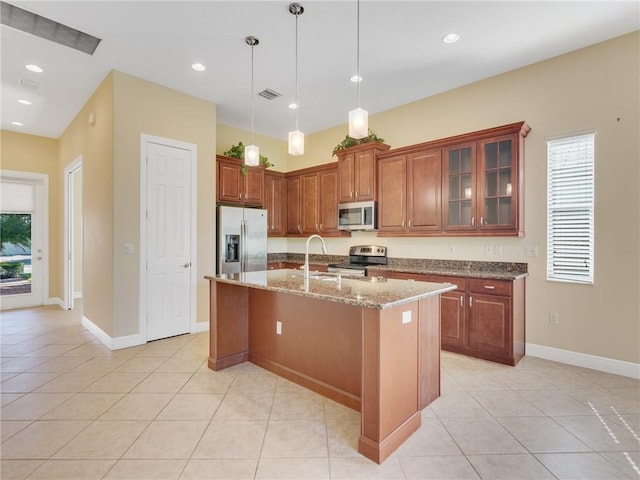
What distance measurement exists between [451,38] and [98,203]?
4496mm

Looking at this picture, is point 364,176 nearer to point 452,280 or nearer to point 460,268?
point 460,268

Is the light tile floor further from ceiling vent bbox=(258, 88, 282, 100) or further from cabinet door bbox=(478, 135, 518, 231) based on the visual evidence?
ceiling vent bbox=(258, 88, 282, 100)

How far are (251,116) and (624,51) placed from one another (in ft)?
15.0

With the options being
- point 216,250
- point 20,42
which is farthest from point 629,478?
point 20,42

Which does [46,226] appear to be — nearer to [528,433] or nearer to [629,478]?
[528,433]

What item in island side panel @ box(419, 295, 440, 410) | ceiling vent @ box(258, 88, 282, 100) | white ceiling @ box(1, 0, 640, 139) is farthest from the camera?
ceiling vent @ box(258, 88, 282, 100)

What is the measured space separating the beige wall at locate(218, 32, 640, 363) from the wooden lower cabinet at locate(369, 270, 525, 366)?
41cm

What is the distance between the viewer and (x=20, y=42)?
3.17m

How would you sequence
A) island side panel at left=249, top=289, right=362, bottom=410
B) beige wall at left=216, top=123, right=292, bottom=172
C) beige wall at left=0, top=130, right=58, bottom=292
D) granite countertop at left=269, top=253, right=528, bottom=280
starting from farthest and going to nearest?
beige wall at left=0, top=130, right=58, bottom=292 → beige wall at left=216, top=123, right=292, bottom=172 → granite countertop at left=269, top=253, right=528, bottom=280 → island side panel at left=249, top=289, right=362, bottom=410

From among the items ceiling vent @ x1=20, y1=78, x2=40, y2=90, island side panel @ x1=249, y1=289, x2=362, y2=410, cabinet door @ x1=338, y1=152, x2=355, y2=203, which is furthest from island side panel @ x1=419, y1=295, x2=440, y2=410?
ceiling vent @ x1=20, y1=78, x2=40, y2=90

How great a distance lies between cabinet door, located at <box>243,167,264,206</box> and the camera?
536 centimetres

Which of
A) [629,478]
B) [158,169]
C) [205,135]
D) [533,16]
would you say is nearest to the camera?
[629,478]

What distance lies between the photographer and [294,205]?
19.5 ft

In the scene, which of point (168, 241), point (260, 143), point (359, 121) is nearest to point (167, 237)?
point (168, 241)
